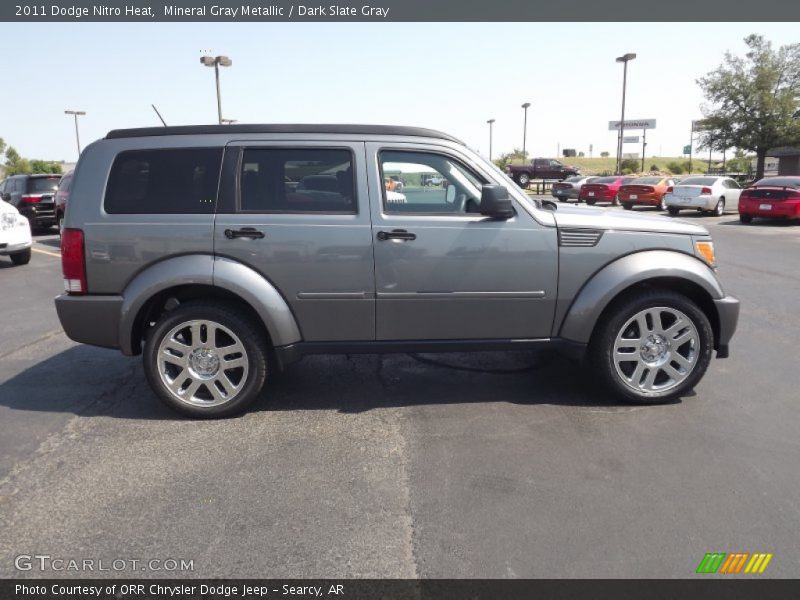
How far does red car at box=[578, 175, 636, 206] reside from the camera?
28.0 metres

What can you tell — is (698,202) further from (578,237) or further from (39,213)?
(39,213)

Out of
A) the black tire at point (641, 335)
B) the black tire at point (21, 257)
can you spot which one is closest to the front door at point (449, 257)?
the black tire at point (641, 335)

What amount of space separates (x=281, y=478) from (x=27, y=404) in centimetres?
237

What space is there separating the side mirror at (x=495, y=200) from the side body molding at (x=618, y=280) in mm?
824

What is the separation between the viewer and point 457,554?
8.98 ft

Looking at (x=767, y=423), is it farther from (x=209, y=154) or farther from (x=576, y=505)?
(x=209, y=154)

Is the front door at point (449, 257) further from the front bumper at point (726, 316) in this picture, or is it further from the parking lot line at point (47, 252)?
the parking lot line at point (47, 252)

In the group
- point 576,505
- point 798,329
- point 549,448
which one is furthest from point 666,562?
point 798,329

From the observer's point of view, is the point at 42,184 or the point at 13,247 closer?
the point at 13,247

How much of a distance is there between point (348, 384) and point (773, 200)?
17.7 meters

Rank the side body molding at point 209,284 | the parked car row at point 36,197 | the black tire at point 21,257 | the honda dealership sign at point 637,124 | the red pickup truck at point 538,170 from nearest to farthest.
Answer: the side body molding at point 209,284
the black tire at point 21,257
the parked car row at point 36,197
the red pickup truck at point 538,170
the honda dealership sign at point 637,124

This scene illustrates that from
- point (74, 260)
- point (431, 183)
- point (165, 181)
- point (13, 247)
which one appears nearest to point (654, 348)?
point (431, 183)

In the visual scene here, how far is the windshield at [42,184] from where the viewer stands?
56.2ft

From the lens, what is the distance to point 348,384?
16.4 feet
